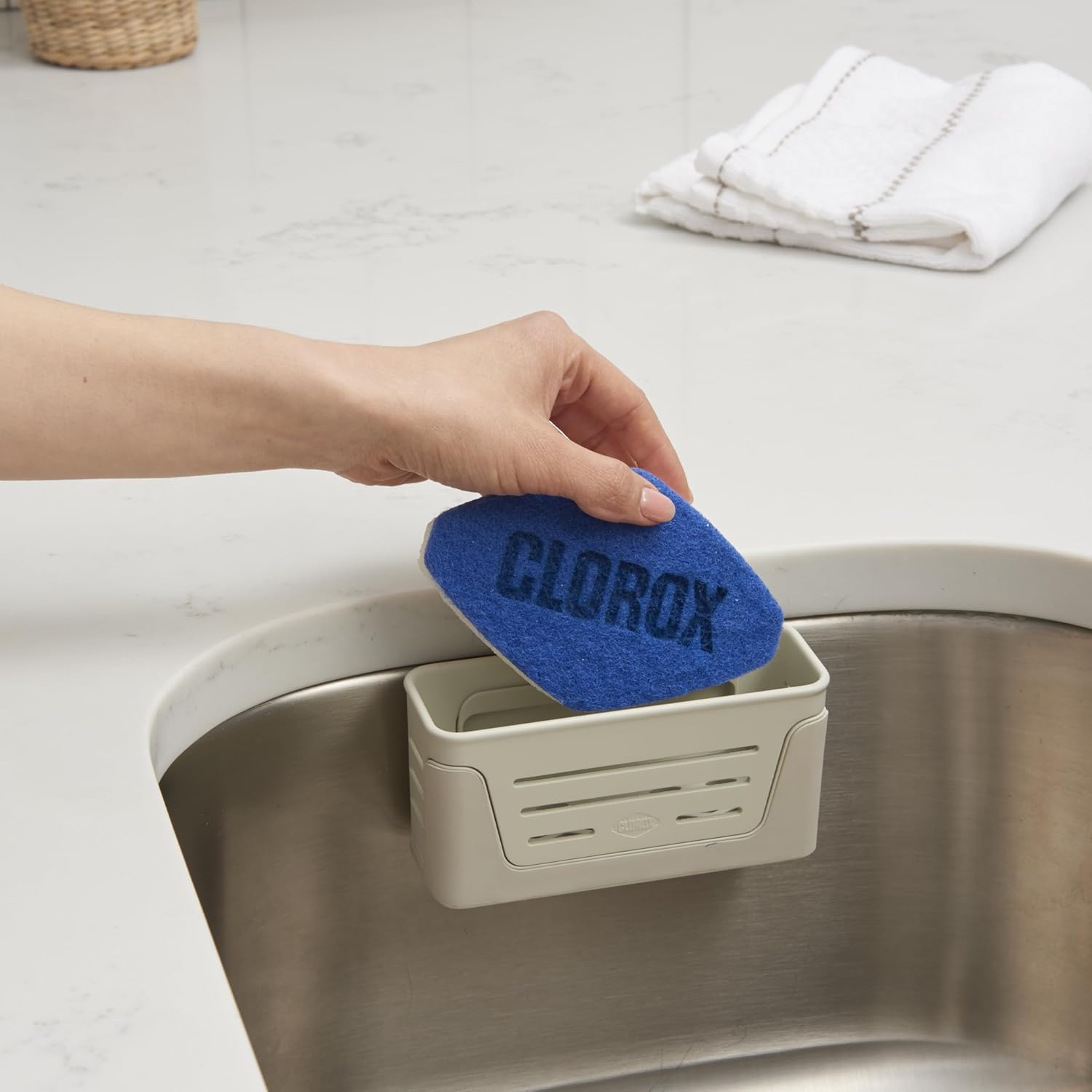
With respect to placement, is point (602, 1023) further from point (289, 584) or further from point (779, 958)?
point (289, 584)

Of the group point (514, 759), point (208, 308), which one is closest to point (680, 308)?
point (208, 308)

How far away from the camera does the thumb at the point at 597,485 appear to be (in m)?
0.51

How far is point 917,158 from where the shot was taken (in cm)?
97

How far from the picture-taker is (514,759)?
0.53 metres

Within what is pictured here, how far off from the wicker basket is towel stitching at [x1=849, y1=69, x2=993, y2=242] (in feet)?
2.35

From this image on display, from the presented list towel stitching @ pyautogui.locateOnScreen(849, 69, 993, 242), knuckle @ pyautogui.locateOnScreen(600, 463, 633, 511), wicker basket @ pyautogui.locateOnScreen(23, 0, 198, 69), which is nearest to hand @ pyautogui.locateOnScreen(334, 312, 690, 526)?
knuckle @ pyautogui.locateOnScreen(600, 463, 633, 511)

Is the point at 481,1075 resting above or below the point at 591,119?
below

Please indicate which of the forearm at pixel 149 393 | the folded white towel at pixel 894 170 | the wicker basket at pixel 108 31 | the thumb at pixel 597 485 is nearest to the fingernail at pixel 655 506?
the thumb at pixel 597 485

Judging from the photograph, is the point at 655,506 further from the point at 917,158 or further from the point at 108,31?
the point at 108,31

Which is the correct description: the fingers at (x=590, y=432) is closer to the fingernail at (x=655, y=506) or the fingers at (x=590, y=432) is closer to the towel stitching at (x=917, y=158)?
the fingernail at (x=655, y=506)

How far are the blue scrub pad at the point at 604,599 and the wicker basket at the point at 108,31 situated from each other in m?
0.94

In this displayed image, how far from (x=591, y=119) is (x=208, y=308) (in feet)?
1.63

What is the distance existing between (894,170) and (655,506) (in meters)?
0.55

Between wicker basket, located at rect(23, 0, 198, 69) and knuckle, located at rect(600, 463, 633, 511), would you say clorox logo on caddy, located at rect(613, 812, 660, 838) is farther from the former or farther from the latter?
wicker basket, located at rect(23, 0, 198, 69)
